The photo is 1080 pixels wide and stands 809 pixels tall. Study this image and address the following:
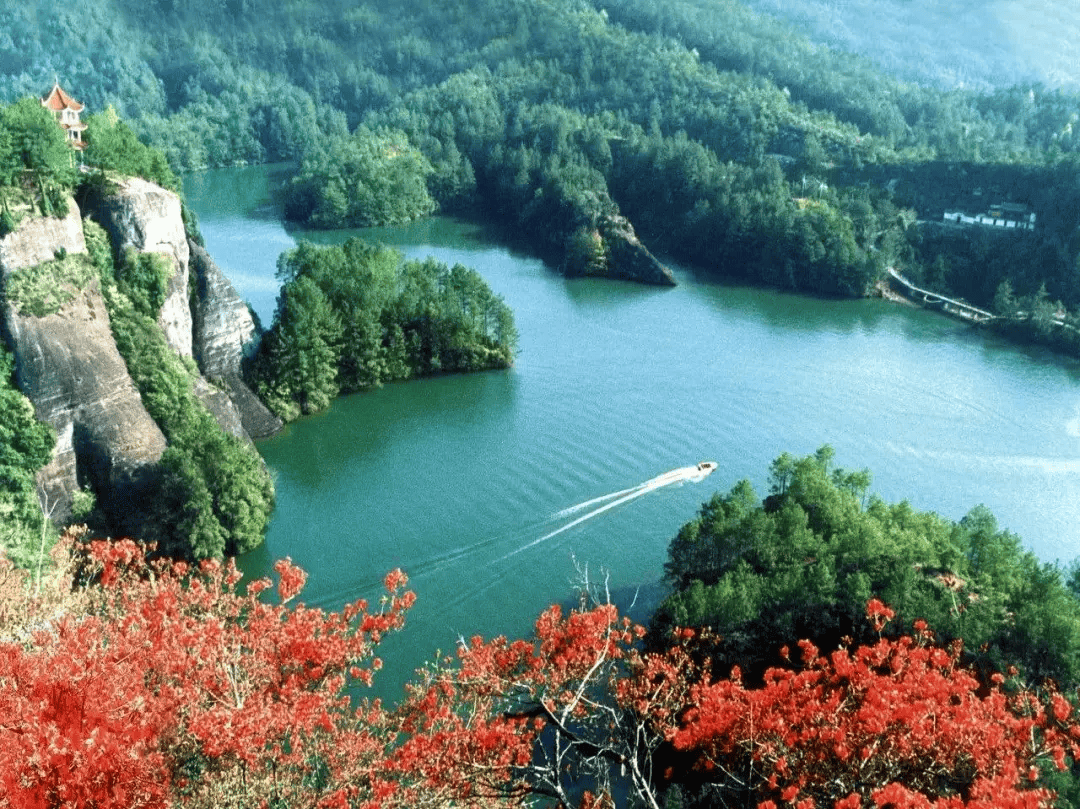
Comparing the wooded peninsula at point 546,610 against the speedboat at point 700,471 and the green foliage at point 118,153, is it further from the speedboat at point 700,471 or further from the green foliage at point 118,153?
the speedboat at point 700,471

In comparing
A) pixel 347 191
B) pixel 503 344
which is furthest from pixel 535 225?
pixel 503 344

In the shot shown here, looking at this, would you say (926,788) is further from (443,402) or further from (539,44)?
(539,44)

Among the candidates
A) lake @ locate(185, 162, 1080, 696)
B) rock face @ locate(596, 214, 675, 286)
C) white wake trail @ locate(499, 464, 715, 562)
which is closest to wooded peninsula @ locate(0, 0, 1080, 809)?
rock face @ locate(596, 214, 675, 286)

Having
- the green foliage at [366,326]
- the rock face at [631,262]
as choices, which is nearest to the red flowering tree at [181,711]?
the green foliage at [366,326]

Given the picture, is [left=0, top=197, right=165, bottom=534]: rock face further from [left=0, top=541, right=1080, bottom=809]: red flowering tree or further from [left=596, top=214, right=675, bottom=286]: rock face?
[left=596, top=214, right=675, bottom=286]: rock face

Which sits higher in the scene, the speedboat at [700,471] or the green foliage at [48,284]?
the green foliage at [48,284]

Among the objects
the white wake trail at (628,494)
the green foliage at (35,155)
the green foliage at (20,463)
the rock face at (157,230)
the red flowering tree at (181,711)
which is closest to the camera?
the red flowering tree at (181,711)
